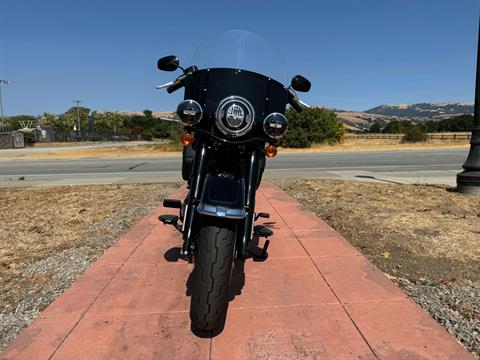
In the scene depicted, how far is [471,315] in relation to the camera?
10.4 feet

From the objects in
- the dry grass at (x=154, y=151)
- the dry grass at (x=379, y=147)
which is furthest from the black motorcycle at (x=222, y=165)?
the dry grass at (x=379, y=147)

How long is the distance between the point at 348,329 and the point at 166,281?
5.31 ft

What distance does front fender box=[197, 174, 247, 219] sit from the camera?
8.68 feet

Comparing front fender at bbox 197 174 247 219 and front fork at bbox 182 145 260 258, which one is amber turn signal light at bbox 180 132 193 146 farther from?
front fender at bbox 197 174 247 219

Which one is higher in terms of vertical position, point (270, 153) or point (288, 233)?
point (270, 153)

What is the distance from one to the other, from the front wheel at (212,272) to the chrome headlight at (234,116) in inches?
23.4

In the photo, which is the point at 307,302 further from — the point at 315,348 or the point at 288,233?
the point at 288,233

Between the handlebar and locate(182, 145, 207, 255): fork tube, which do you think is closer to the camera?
locate(182, 145, 207, 255): fork tube

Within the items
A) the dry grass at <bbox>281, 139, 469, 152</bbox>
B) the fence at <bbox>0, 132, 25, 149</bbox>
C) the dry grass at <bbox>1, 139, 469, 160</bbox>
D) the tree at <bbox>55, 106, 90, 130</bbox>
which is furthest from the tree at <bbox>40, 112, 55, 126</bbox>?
the dry grass at <bbox>281, 139, 469, 152</bbox>

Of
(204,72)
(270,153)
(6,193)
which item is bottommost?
(6,193)

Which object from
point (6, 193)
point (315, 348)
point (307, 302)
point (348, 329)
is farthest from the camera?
point (6, 193)

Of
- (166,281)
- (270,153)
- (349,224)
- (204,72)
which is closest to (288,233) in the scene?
(349,224)

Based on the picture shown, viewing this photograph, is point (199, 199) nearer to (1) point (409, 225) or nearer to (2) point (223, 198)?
(2) point (223, 198)

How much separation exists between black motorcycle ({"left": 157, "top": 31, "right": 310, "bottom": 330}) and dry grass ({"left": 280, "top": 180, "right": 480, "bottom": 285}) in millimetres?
1859
